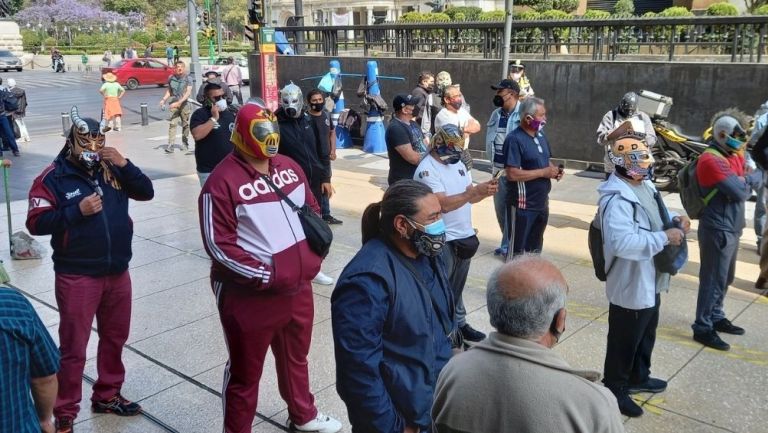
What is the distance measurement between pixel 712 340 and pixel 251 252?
3744 millimetres

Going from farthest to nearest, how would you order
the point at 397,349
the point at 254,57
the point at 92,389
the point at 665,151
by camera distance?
the point at 254,57, the point at 665,151, the point at 92,389, the point at 397,349

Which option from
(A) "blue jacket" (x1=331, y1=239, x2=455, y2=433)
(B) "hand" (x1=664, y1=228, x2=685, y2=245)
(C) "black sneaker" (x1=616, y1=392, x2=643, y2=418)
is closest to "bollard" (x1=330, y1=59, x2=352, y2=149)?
(C) "black sneaker" (x1=616, y1=392, x2=643, y2=418)

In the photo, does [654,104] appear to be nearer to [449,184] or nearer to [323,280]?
[323,280]

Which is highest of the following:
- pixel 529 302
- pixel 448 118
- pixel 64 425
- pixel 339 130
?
pixel 529 302

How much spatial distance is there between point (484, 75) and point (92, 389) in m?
10.8

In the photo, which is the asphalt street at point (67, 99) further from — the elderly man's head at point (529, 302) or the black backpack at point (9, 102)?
the elderly man's head at point (529, 302)

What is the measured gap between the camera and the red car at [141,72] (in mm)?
35750

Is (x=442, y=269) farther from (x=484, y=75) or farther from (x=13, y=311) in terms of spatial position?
(x=484, y=75)

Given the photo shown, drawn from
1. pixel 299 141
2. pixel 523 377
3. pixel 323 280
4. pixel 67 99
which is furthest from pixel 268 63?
pixel 67 99

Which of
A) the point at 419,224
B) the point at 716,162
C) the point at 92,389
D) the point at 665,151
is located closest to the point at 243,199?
the point at 419,224

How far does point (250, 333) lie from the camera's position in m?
3.60

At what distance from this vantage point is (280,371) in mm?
4090

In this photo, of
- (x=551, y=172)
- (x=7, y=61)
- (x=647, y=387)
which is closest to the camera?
(x=647, y=387)

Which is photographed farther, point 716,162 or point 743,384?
point 716,162
